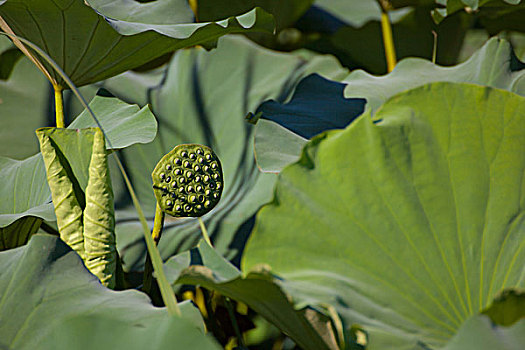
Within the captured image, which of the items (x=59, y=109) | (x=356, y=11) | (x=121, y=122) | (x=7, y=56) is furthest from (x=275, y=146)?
(x=356, y=11)

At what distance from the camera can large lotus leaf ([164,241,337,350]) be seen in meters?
0.46

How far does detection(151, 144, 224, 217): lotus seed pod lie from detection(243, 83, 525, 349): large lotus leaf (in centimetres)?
16

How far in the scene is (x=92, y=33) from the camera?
79 cm

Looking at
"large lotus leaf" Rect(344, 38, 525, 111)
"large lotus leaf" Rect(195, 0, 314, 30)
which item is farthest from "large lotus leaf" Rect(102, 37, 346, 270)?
"large lotus leaf" Rect(344, 38, 525, 111)

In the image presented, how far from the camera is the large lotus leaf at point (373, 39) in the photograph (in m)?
1.52

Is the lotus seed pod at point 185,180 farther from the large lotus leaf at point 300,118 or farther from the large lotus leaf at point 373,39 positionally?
the large lotus leaf at point 373,39

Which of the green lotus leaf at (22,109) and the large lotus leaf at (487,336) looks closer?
the large lotus leaf at (487,336)

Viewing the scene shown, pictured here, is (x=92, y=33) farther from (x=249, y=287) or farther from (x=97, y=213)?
(x=249, y=287)

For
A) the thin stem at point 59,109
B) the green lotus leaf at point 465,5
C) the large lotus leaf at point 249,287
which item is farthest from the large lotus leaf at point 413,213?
the green lotus leaf at point 465,5

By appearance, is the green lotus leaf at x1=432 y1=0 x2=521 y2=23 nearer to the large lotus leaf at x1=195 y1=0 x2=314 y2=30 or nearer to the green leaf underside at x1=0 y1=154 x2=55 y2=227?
the large lotus leaf at x1=195 y1=0 x2=314 y2=30

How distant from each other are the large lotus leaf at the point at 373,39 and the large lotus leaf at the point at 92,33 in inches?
29.3

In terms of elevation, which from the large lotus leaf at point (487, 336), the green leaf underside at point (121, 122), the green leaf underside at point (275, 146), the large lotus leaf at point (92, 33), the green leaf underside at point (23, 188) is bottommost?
the green leaf underside at point (23, 188)

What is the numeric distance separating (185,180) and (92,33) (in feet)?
1.01

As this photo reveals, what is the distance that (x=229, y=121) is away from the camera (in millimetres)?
1188
